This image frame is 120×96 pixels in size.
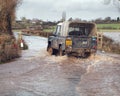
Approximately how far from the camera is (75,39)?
27.5m

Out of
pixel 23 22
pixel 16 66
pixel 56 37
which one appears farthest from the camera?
pixel 23 22

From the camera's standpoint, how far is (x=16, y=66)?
23.4 m

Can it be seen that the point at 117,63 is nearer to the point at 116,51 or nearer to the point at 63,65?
the point at 63,65

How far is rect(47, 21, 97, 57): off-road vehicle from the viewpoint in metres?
27.6

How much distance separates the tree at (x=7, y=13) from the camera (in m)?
32.7

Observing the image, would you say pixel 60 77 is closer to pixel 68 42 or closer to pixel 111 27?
pixel 68 42

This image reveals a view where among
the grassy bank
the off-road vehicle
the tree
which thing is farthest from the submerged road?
the grassy bank

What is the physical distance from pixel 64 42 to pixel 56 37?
2038 mm

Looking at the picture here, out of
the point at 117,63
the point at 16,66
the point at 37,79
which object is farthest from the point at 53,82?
the point at 117,63

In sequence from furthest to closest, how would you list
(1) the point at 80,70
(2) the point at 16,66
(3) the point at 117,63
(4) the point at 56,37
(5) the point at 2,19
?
(5) the point at 2,19, (4) the point at 56,37, (3) the point at 117,63, (2) the point at 16,66, (1) the point at 80,70

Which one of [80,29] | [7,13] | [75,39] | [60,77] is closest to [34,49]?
[7,13]

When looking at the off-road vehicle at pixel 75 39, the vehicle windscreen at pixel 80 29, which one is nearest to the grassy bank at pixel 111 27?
the vehicle windscreen at pixel 80 29

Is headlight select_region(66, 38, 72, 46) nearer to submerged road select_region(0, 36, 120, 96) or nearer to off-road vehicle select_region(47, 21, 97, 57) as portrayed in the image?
off-road vehicle select_region(47, 21, 97, 57)

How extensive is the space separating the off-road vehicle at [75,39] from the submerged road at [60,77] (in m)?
0.60
